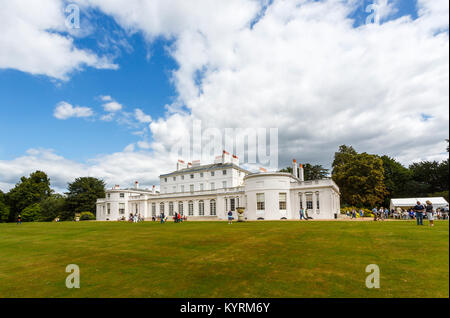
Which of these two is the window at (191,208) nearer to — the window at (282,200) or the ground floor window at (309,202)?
the window at (282,200)

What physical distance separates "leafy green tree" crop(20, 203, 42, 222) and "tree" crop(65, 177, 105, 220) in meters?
6.76

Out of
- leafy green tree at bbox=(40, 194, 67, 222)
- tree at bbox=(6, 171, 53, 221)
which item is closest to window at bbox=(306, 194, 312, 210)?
leafy green tree at bbox=(40, 194, 67, 222)

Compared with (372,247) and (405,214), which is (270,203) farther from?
(372,247)

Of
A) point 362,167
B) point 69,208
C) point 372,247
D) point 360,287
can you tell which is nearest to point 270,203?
point 362,167

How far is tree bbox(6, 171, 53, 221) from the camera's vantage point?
6881 cm

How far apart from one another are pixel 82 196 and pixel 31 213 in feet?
44.8

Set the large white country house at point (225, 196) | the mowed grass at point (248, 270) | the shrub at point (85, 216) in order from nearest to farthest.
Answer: the mowed grass at point (248, 270), the large white country house at point (225, 196), the shrub at point (85, 216)

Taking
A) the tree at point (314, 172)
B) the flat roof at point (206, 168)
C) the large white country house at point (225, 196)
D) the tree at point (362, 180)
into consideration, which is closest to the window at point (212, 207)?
the large white country house at point (225, 196)

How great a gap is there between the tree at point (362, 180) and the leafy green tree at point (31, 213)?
234 feet

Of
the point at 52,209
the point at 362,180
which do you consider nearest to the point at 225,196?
the point at 362,180

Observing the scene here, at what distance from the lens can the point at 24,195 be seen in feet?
228

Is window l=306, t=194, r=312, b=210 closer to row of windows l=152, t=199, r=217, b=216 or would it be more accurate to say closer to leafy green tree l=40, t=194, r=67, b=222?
row of windows l=152, t=199, r=217, b=216

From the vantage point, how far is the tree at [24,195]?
6881 centimetres
